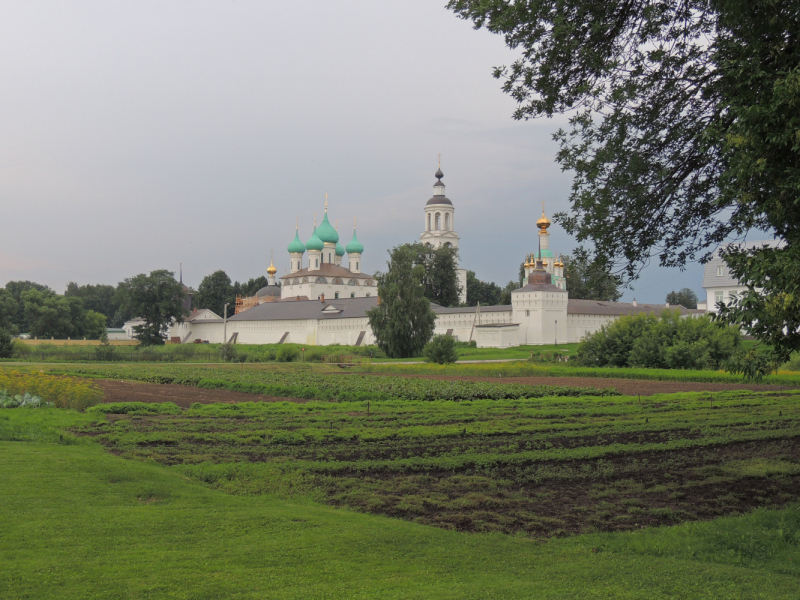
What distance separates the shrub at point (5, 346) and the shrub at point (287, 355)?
1688 cm

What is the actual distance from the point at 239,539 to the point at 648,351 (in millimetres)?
31070

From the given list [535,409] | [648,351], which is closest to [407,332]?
[648,351]

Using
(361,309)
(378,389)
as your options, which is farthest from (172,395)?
(361,309)

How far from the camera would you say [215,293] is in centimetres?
10962

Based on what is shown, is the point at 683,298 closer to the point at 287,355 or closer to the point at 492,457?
the point at 287,355

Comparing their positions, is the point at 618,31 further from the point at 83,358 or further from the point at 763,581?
the point at 83,358

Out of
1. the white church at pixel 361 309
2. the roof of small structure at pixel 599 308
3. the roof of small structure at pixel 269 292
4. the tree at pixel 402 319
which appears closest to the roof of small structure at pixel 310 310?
the white church at pixel 361 309

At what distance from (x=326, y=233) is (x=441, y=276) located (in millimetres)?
21737

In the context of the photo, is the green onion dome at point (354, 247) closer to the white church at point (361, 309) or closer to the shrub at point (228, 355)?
the white church at point (361, 309)

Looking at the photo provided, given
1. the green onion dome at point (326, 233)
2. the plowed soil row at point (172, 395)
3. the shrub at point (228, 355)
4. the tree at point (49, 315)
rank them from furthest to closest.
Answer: the green onion dome at point (326, 233)
the tree at point (49, 315)
the shrub at point (228, 355)
the plowed soil row at point (172, 395)

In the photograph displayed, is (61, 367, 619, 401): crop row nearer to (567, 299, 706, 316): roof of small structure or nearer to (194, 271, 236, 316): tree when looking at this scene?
(567, 299, 706, 316): roof of small structure

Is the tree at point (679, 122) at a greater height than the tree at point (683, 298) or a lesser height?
lesser

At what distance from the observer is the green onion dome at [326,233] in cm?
9894

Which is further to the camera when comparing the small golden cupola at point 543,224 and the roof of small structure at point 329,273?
the roof of small structure at point 329,273
